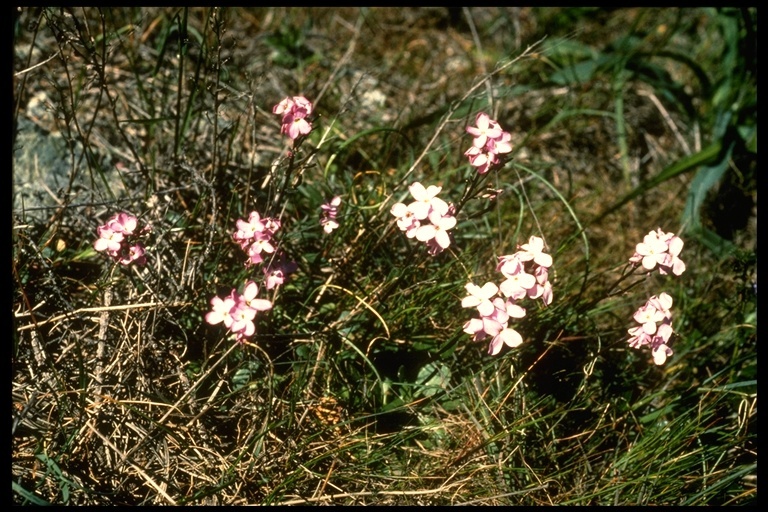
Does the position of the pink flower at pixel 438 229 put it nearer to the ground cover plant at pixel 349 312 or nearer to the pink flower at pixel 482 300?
the ground cover plant at pixel 349 312

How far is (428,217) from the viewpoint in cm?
179

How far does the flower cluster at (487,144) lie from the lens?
174cm

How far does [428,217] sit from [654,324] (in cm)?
71

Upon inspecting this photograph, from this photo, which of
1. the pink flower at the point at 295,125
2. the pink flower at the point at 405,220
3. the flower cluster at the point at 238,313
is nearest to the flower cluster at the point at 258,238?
the flower cluster at the point at 238,313

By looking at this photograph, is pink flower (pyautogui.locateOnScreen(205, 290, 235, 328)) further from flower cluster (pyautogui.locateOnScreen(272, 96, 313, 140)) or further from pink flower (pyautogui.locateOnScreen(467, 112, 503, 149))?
pink flower (pyautogui.locateOnScreen(467, 112, 503, 149))

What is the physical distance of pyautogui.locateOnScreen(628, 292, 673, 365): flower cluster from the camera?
177 cm

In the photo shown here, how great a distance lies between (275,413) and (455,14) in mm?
2555

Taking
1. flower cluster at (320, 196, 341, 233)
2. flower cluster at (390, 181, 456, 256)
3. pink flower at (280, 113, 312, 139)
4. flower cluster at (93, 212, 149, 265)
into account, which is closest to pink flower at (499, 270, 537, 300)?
flower cluster at (390, 181, 456, 256)

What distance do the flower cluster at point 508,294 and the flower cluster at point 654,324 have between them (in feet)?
0.92

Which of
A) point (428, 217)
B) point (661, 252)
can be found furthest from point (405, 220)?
point (661, 252)

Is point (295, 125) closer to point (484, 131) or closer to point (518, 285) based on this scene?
point (484, 131)

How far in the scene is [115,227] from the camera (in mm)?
1816

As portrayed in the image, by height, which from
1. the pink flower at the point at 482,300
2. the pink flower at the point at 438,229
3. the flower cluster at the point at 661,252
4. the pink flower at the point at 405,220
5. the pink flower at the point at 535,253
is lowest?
the pink flower at the point at 482,300

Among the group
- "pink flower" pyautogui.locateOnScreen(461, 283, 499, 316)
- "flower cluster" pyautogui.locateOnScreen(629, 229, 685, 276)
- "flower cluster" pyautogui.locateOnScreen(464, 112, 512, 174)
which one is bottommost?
"pink flower" pyautogui.locateOnScreen(461, 283, 499, 316)
